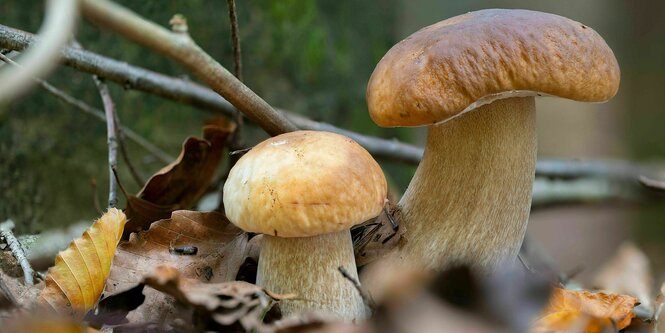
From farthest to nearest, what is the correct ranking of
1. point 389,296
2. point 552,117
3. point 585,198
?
1. point 552,117
2. point 585,198
3. point 389,296

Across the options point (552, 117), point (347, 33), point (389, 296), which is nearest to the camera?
point (389, 296)

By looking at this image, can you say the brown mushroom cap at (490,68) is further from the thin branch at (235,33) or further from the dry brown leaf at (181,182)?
the dry brown leaf at (181,182)

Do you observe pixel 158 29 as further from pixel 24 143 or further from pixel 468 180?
pixel 24 143

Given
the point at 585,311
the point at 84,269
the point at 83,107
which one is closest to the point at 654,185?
the point at 585,311

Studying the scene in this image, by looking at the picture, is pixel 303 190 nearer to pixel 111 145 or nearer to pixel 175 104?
pixel 111 145

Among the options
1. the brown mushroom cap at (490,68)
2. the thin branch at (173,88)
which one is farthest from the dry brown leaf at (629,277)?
the brown mushroom cap at (490,68)

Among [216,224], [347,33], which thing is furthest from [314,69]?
[216,224]
